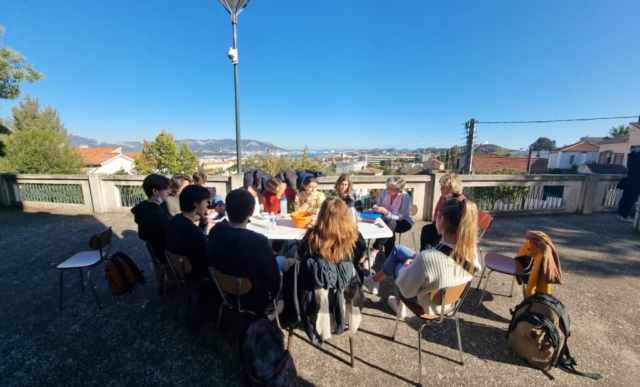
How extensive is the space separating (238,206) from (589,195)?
30.1 ft

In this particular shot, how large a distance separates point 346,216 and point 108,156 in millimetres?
49692

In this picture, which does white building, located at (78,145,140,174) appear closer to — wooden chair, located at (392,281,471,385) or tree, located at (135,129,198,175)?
tree, located at (135,129,198,175)

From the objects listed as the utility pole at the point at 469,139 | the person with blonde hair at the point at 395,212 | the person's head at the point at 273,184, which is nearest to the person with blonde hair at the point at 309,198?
the person's head at the point at 273,184

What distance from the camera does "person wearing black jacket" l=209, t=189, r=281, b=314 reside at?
5.99ft

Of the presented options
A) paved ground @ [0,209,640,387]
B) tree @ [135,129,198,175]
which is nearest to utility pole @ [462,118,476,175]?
paved ground @ [0,209,640,387]

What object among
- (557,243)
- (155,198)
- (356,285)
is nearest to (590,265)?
(557,243)

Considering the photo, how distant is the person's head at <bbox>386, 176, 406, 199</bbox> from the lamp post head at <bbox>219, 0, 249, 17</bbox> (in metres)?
3.44

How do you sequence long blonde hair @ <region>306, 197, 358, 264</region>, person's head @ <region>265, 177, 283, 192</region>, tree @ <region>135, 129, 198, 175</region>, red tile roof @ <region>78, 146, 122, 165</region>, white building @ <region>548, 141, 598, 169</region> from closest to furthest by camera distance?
long blonde hair @ <region>306, 197, 358, 264</region> → person's head @ <region>265, 177, 283, 192</region> → tree @ <region>135, 129, 198, 175</region> → red tile roof @ <region>78, 146, 122, 165</region> → white building @ <region>548, 141, 598, 169</region>

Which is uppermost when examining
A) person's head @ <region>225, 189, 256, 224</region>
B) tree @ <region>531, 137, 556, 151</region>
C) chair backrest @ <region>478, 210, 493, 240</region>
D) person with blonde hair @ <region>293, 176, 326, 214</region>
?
tree @ <region>531, 137, 556, 151</region>

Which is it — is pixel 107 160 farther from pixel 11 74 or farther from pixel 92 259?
pixel 92 259

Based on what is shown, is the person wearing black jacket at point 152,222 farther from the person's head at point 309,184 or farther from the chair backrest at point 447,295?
the chair backrest at point 447,295

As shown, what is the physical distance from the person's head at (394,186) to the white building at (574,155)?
193ft

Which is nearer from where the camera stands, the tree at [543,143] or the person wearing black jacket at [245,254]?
the person wearing black jacket at [245,254]

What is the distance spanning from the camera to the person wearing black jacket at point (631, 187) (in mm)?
5734
